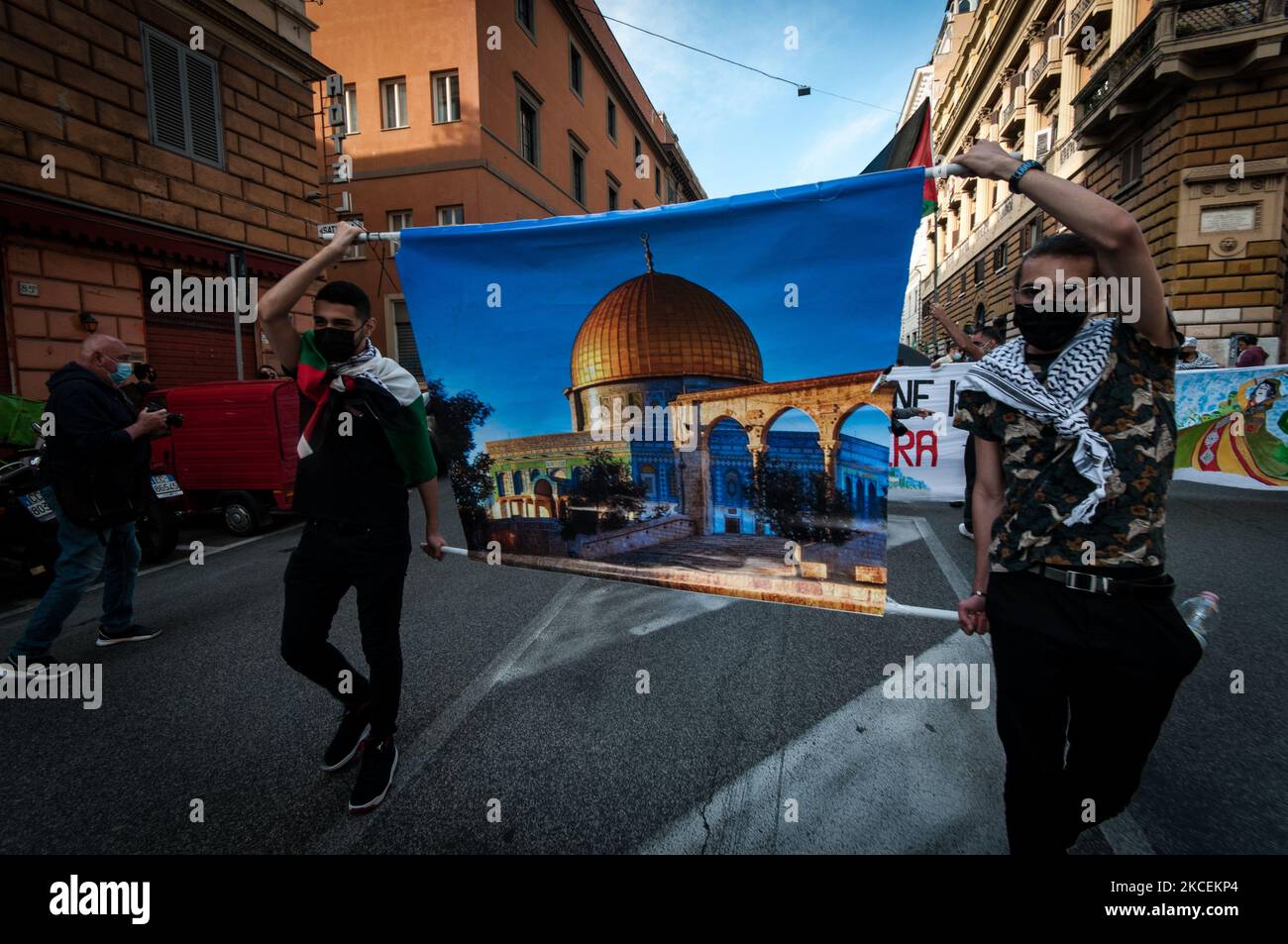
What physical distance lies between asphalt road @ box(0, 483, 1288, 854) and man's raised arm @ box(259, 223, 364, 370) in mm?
2009

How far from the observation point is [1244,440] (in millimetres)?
7785

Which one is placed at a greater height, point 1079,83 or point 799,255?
point 1079,83

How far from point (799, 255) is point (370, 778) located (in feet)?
9.72

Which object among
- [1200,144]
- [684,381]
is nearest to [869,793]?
[684,381]

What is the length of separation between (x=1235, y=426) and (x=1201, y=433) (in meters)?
0.37

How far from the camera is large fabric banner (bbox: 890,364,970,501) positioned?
26.9ft

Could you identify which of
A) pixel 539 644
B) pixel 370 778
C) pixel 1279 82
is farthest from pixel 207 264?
pixel 1279 82

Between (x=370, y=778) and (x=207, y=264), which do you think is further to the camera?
(x=207, y=264)

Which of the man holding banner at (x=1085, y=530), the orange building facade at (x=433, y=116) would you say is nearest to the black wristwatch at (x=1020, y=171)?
the man holding banner at (x=1085, y=530)

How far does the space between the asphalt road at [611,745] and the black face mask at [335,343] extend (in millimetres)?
1960
